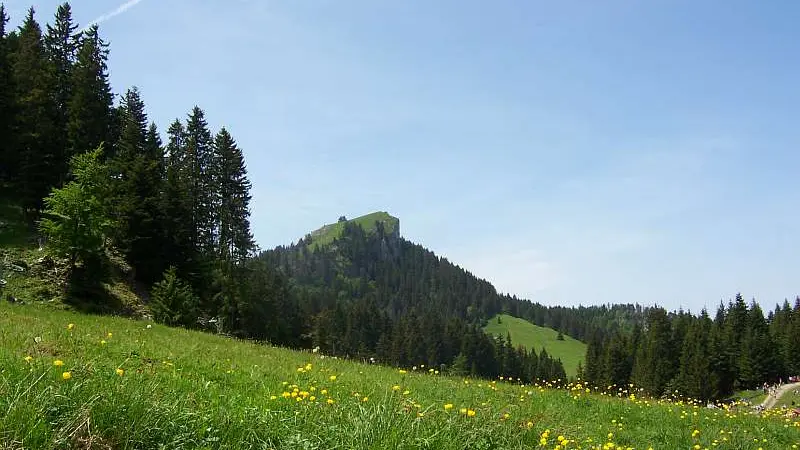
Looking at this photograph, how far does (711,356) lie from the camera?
91.2 m

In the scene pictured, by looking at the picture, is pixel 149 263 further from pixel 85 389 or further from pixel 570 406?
pixel 85 389

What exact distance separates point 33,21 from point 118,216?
29792 millimetres

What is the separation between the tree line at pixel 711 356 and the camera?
8544 centimetres

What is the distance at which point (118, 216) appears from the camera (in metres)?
36.7

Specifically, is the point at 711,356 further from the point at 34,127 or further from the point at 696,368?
the point at 34,127

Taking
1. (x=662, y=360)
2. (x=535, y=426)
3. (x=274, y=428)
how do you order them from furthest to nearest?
(x=662, y=360), (x=535, y=426), (x=274, y=428)

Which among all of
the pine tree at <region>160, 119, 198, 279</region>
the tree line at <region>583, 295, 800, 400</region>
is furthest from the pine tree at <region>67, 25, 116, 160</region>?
the tree line at <region>583, 295, 800, 400</region>

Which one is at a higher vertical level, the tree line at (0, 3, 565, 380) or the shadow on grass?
the tree line at (0, 3, 565, 380)

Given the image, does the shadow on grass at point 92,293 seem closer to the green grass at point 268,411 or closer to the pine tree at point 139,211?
the pine tree at point 139,211

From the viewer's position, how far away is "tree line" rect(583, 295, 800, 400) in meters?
85.4

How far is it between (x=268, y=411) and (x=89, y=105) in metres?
47.1

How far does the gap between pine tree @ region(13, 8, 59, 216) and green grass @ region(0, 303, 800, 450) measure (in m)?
29.9

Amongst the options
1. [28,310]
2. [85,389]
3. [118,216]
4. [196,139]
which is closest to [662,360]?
[196,139]

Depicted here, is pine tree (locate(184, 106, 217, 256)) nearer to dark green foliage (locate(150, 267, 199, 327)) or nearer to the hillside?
the hillside
